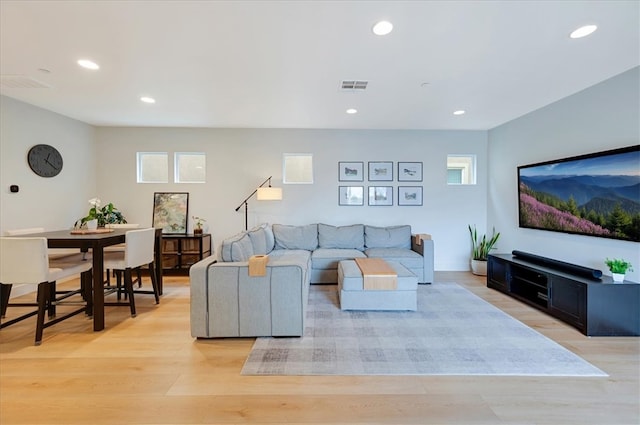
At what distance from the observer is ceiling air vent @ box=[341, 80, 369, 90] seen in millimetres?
3133

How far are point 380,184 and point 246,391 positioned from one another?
4.14 metres

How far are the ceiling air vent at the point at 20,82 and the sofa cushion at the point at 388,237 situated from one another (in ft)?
15.8

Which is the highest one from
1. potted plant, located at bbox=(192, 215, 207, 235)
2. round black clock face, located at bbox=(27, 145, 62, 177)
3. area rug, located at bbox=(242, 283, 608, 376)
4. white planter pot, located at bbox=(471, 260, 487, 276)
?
round black clock face, located at bbox=(27, 145, 62, 177)

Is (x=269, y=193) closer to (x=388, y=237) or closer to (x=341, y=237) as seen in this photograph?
(x=341, y=237)

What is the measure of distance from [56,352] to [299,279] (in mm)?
2177

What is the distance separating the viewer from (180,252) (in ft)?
15.8

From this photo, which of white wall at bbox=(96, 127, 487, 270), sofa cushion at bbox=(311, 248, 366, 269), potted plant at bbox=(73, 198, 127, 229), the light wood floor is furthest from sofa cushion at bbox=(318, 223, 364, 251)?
potted plant at bbox=(73, 198, 127, 229)

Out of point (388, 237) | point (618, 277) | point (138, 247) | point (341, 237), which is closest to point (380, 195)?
point (388, 237)

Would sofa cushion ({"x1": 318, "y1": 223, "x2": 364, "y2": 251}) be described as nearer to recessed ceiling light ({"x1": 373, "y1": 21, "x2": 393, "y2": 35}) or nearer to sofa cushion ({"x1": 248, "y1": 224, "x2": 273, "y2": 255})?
sofa cushion ({"x1": 248, "y1": 224, "x2": 273, "y2": 255})

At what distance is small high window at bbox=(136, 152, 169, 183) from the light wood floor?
3251 mm

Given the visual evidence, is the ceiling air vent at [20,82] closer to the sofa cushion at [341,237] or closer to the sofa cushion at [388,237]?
the sofa cushion at [341,237]

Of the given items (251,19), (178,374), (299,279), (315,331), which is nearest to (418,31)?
(251,19)

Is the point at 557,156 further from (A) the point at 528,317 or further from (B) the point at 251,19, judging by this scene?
(B) the point at 251,19

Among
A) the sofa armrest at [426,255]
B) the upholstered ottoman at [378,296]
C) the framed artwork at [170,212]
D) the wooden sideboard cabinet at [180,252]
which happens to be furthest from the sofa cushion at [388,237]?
the framed artwork at [170,212]
